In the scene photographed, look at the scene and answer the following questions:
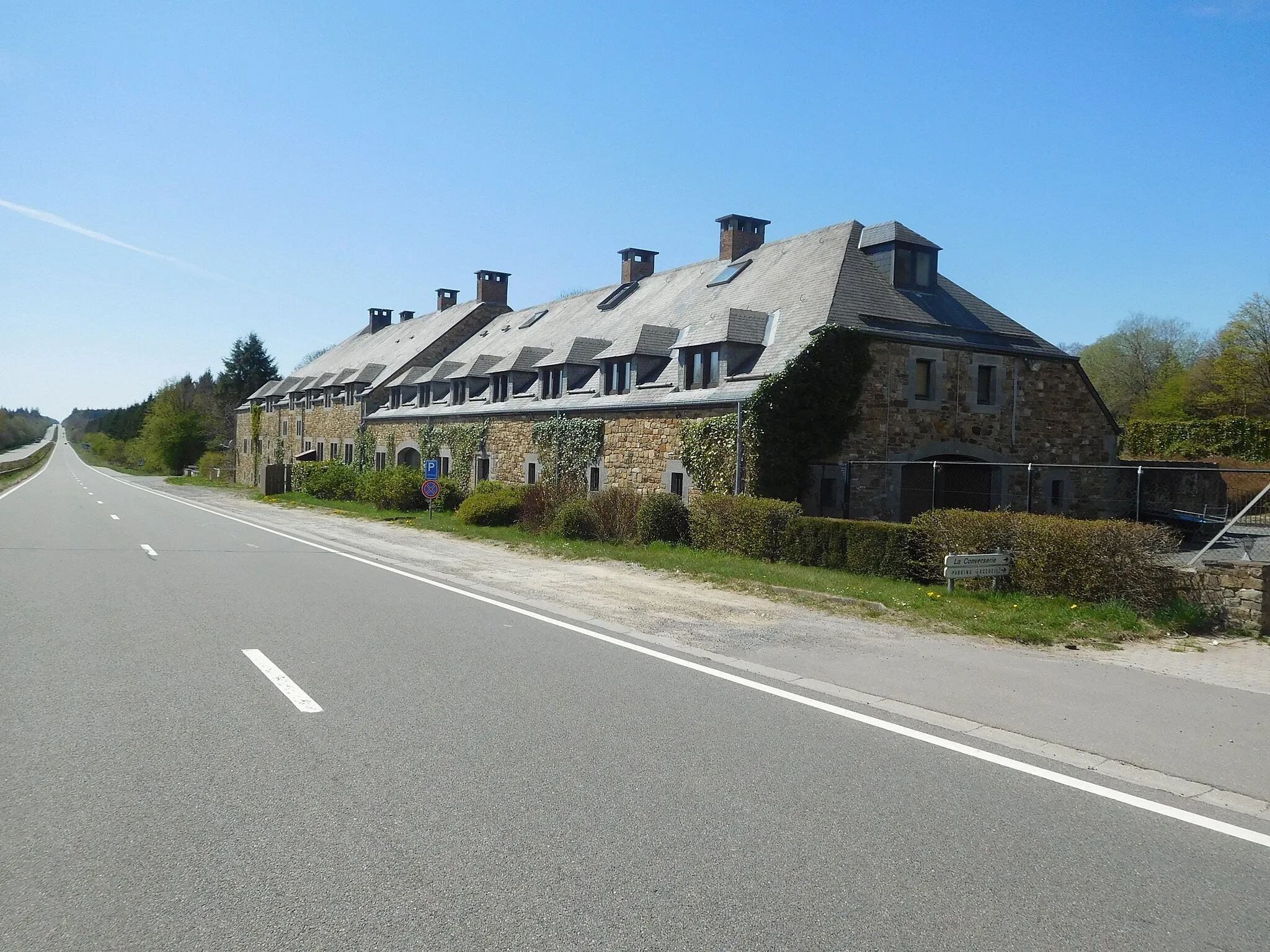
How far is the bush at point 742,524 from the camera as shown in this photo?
17156 millimetres

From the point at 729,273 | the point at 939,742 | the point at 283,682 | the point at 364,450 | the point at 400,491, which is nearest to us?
the point at 939,742

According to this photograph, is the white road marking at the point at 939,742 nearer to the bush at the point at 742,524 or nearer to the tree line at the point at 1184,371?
the bush at the point at 742,524

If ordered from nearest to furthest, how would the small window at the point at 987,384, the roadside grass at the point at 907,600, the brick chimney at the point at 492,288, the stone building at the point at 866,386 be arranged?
the roadside grass at the point at 907,600 < the stone building at the point at 866,386 < the small window at the point at 987,384 < the brick chimney at the point at 492,288

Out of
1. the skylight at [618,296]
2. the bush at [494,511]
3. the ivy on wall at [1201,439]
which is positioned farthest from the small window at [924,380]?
the ivy on wall at [1201,439]

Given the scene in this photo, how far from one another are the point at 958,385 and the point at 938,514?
10576 mm

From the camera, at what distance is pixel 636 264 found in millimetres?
37188

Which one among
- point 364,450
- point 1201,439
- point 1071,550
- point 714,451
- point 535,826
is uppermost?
point 1201,439

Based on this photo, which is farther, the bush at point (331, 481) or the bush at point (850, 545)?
the bush at point (331, 481)

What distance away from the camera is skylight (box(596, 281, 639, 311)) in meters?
35.4

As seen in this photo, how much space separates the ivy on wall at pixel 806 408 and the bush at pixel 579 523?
3841 mm

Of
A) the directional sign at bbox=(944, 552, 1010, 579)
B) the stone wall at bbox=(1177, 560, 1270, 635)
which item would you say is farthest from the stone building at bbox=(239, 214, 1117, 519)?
the stone wall at bbox=(1177, 560, 1270, 635)

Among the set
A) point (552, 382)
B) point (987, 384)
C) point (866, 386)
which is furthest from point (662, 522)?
point (552, 382)

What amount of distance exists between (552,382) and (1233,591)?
76.6ft

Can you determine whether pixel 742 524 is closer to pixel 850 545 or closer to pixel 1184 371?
pixel 850 545
